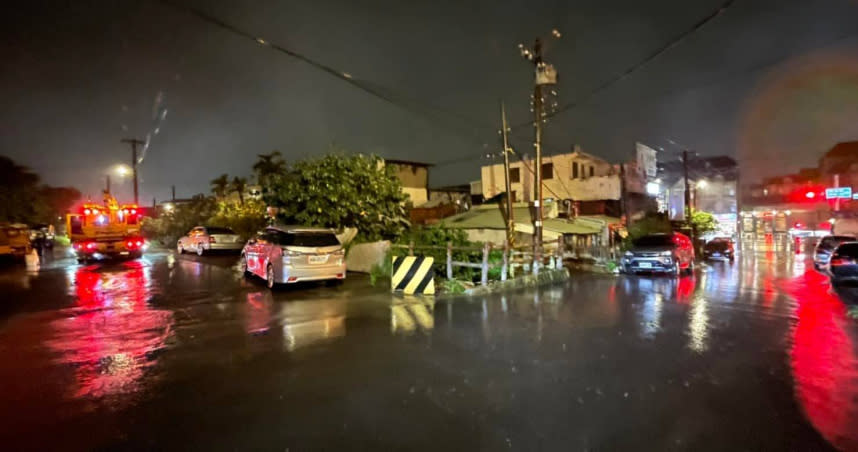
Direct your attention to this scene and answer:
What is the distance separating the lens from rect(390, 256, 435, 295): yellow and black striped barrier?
10.9 metres

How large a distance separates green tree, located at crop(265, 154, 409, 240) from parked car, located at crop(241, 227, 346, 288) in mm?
3604

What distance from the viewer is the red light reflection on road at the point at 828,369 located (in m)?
3.99

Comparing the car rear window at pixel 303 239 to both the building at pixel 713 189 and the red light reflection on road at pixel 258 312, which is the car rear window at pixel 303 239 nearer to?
the red light reflection on road at pixel 258 312

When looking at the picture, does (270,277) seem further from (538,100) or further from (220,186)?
(220,186)

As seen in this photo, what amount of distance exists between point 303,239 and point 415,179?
95.1 ft

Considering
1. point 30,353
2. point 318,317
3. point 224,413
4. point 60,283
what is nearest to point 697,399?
point 224,413

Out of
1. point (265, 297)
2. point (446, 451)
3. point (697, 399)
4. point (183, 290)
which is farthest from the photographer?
point (183, 290)

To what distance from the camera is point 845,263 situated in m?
12.9

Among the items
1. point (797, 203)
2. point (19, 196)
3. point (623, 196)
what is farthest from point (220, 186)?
point (797, 203)

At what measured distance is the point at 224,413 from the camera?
4.23m

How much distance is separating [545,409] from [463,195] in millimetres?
38375

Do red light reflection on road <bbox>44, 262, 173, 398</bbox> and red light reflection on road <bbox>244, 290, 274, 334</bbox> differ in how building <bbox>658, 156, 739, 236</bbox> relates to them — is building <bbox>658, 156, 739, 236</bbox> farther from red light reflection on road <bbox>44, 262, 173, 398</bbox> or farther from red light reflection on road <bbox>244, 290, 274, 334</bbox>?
red light reflection on road <bbox>44, 262, 173, 398</bbox>

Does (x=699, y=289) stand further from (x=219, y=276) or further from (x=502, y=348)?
(x=219, y=276)

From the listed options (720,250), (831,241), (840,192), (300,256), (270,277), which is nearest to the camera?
(300,256)
